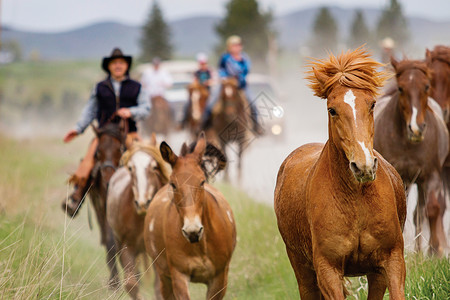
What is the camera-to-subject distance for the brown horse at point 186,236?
7.60m

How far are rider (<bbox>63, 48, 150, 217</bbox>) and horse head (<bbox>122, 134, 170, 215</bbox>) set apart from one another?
122 cm

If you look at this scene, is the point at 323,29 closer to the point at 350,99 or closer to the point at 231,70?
the point at 231,70

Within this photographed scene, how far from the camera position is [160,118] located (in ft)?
78.2

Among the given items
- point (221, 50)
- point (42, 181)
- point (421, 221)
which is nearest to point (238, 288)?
point (421, 221)

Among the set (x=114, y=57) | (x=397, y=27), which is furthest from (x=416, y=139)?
(x=397, y=27)

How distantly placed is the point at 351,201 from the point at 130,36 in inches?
3519

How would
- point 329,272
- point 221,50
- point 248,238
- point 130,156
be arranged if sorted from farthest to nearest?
1. point 221,50
2. point 248,238
3. point 130,156
4. point 329,272

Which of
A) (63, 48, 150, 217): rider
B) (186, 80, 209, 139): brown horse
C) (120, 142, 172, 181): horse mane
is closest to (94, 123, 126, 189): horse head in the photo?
(63, 48, 150, 217): rider

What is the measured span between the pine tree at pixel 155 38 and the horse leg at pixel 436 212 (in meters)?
61.8

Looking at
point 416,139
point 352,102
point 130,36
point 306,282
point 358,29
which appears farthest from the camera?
point 130,36

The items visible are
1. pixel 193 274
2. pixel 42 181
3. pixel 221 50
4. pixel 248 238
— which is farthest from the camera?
pixel 221 50

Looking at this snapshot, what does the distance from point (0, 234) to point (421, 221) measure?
15.4ft

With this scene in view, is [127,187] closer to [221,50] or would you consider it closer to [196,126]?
[196,126]

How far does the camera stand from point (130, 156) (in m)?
9.41
